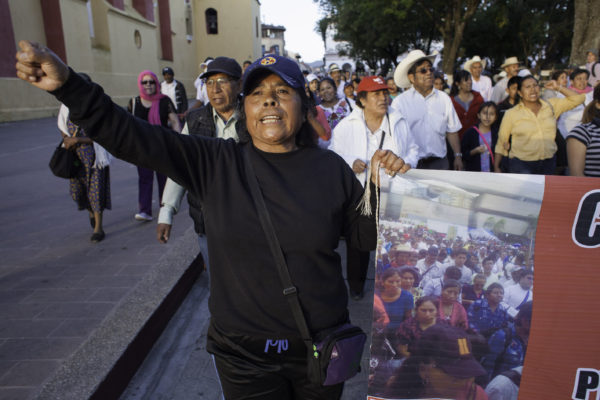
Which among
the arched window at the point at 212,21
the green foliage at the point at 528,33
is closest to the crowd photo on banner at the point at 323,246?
the green foliage at the point at 528,33

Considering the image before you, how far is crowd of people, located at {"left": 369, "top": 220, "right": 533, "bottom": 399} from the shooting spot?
6.64 feet

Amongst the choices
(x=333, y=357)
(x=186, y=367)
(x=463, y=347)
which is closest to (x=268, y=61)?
(x=333, y=357)

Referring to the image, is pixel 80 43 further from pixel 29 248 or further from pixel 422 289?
pixel 422 289

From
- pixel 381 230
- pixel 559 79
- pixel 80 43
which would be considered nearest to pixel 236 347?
pixel 381 230

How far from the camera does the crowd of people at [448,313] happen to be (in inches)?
79.7

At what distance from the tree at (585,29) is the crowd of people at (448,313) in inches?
607

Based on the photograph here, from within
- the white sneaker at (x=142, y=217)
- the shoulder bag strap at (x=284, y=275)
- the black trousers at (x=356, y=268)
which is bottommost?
the white sneaker at (x=142, y=217)

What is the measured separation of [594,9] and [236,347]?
58.0 ft

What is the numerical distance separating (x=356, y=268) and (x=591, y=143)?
2.14 metres

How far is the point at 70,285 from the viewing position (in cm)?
427

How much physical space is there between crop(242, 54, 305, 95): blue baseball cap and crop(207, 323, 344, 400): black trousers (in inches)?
39.2

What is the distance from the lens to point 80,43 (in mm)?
20250

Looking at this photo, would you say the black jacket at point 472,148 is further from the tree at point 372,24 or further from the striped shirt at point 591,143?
the tree at point 372,24

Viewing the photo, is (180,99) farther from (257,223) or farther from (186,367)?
(257,223)
